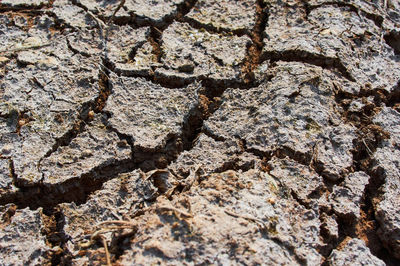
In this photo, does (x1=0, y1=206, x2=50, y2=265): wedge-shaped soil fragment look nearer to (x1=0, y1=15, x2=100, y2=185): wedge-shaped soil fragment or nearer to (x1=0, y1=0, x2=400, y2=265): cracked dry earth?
(x1=0, y1=0, x2=400, y2=265): cracked dry earth

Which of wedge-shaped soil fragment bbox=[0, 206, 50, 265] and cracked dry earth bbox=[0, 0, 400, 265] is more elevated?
cracked dry earth bbox=[0, 0, 400, 265]

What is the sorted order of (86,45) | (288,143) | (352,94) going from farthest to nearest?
(86,45) < (352,94) < (288,143)

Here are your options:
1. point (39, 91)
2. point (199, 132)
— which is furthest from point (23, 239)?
point (199, 132)

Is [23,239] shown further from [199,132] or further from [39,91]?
[199,132]

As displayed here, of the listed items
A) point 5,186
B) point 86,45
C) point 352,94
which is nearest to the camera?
point 5,186

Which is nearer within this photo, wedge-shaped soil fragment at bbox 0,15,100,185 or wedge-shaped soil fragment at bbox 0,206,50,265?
wedge-shaped soil fragment at bbox 0,206,50,265

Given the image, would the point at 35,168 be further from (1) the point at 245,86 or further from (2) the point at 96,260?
(1) the point at 245,86

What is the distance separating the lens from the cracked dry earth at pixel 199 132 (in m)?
1.58

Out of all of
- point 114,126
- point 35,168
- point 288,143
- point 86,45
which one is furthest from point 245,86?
point 35,168

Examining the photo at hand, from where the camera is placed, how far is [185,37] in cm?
247

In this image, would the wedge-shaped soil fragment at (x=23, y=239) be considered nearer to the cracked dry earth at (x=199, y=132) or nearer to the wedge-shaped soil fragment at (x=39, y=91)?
the cracked dry earth at (x=199, y=132)

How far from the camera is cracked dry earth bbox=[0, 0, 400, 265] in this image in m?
1.58

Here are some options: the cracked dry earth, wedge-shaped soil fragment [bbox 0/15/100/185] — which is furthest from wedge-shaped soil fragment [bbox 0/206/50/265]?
wedge-shaped soil fragment [bbox 0/15/100/185]

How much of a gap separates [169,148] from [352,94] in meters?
1.03
